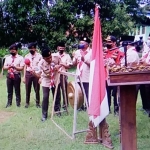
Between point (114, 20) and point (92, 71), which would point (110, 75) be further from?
point (114, 20)

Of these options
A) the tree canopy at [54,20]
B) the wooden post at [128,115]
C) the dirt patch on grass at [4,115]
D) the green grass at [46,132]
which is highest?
the tree canopy at [54,20]

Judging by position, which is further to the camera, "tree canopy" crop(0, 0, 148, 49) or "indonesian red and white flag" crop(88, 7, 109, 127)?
"tree canopy" crop(0, 0, 148, 49)

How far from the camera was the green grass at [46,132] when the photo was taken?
17.8 feet

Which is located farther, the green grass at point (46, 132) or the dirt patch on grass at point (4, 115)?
the dirt patch on grass at point (4, 115)

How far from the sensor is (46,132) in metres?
6.26

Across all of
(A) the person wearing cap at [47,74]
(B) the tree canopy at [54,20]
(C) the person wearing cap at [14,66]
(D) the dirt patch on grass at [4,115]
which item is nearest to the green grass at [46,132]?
(D) the dirt patch on grass at [4,115]

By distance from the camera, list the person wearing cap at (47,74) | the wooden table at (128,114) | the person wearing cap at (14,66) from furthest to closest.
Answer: the person wearing cap at (14,66) → the person wearing cap at (47,74) → the wooden table at (128,114)

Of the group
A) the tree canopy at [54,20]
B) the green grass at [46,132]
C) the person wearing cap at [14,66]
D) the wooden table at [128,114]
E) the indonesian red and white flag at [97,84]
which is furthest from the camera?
the tree canopy at [54,20]

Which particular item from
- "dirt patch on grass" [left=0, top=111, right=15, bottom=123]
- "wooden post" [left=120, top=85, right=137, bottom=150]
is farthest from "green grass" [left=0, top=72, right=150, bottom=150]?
"wooden post" [left=120, top=85, right=137, bottom=150]

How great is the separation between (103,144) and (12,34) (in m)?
13.6

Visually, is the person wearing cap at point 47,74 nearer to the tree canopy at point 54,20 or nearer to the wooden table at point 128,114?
the wooden table at point 128,114

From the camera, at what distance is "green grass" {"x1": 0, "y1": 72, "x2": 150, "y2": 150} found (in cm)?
543

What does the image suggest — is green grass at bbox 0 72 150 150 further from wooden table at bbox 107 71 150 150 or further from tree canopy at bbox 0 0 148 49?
tree canopy at bbox 0 0 148 49

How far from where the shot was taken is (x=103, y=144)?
17.8 feet
